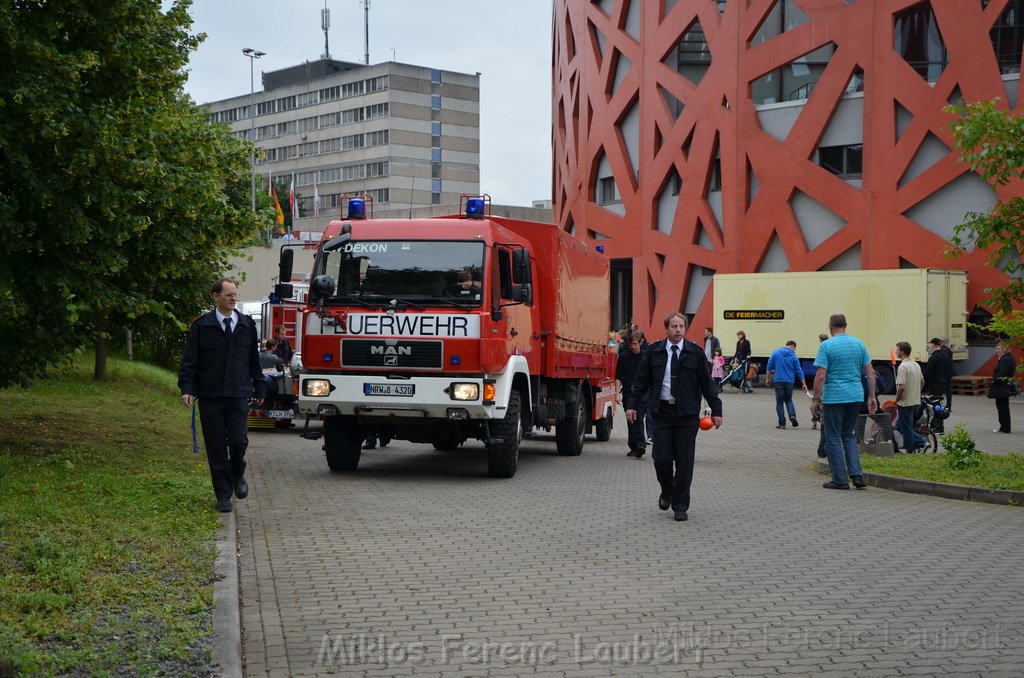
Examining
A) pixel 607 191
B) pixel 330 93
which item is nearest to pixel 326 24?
pixel 330 93

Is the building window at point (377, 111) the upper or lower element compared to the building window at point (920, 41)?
upper

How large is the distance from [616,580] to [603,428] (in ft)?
40.9


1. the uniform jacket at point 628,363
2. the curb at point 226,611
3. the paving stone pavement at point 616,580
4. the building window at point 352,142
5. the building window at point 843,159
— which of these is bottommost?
the paving stone pavement at point 616,580

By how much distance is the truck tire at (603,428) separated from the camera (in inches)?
781

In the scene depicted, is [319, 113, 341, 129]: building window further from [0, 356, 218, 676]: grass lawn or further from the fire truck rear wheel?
[0, 356, 218, 676]: grass lawn

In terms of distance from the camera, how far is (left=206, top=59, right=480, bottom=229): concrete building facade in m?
122

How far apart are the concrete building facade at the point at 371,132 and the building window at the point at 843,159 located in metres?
81.5

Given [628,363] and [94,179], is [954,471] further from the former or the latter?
[94,179]

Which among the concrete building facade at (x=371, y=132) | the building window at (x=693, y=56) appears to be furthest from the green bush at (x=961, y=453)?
the concrete building facade at (x=371, y=132)

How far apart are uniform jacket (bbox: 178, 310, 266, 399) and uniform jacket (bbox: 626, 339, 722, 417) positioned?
11.6 ft

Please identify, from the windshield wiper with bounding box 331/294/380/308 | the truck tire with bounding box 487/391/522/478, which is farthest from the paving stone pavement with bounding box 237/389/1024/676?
the windshield wiper with bounding box 331/294/380/308

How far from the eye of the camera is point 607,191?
51594 mm

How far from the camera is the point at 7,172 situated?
11.4 metres

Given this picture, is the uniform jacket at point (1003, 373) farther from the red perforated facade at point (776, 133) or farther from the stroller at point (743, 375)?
the stroller at point (743, 375)
